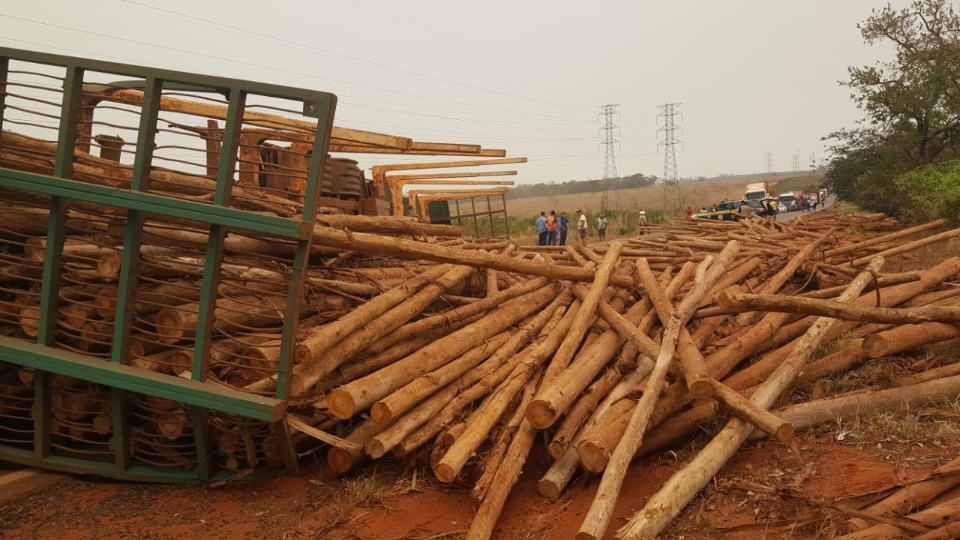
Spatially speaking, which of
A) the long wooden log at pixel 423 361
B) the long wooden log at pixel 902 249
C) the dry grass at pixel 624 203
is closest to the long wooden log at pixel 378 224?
the long wooden log at pixel 423 361

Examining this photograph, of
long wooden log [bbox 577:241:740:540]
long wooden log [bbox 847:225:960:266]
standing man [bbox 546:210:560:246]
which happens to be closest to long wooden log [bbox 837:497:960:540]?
long wooden log [bbox 577:241:740:540]

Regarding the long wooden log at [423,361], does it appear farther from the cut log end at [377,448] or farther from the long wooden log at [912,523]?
the long wooden log at [912,523]

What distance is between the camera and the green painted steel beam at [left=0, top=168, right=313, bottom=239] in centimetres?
370

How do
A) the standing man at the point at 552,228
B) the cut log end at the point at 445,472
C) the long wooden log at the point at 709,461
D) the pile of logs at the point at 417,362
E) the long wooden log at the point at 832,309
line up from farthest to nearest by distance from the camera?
the standing man at the point at 552,228
the long wooden log at the point at 832,309
the pile of logs at the point at 417,362
the cut log end at the point at 445,472
the long wooden log at the point at 709,461

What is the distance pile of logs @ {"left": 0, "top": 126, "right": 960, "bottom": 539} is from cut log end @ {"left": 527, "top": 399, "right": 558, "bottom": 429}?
0.04 feet

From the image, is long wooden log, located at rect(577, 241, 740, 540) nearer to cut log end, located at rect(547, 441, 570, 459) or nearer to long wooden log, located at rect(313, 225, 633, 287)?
cut log end, located at rect(547, 441, 570, 459)

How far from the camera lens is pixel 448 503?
3.98 metres

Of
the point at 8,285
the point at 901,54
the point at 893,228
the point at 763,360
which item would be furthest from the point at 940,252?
the point at 901,54

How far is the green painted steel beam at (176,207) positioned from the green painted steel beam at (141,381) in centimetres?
94

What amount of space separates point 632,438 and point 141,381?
9.13 ft

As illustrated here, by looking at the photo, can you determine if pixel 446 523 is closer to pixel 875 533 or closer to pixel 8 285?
pixel 875 533

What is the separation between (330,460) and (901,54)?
27.7m

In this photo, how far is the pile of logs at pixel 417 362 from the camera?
389 cm

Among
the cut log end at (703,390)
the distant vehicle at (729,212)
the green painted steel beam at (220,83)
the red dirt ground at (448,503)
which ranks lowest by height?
the red dirt ground at (448,503)
